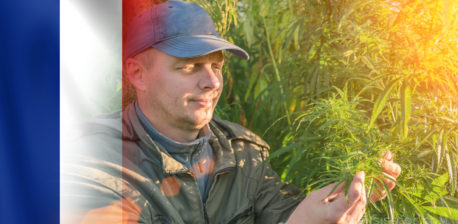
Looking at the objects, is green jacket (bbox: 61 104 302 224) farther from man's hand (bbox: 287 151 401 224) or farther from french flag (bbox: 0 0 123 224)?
man's hand (bbox: 287 151 401 224)

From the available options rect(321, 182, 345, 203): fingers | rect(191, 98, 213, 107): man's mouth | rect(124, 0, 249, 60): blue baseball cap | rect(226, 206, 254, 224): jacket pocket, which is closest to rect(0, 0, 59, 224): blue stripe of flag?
rect(124, 0, 249, 60): blue baseball cap

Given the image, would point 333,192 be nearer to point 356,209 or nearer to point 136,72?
point 356,209

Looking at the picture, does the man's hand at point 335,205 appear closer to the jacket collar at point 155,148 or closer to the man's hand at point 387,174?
the man's hand at point 387,174

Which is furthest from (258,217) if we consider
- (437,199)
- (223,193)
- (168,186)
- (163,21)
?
(163,21)

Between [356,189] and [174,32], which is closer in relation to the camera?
[356,189]

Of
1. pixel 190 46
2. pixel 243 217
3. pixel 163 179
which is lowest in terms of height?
pixel 243 217

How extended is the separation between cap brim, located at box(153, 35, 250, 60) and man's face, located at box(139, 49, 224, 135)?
2 centimetres

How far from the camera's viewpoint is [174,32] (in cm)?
120

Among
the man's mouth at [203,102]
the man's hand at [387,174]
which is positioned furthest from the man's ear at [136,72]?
the man's hand at [387,174]

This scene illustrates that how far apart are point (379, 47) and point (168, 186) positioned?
2.14 ft

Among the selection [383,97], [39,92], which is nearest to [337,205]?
[383,97]

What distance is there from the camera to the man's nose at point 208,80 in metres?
1.20

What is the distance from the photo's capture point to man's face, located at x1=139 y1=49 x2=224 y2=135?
3.87ft

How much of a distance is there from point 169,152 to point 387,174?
0.54 meters
